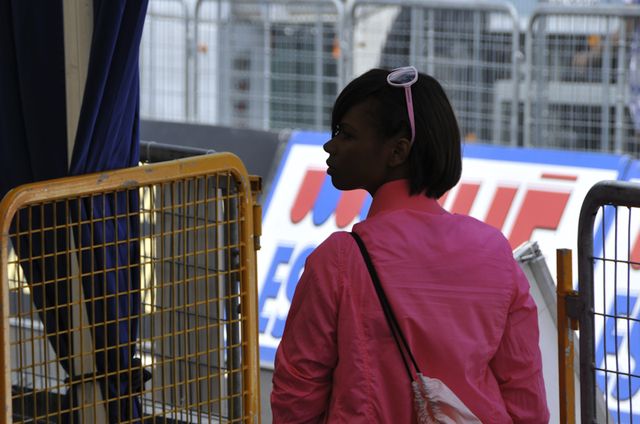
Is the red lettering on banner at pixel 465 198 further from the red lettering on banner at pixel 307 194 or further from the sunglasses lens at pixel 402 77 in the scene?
the sunglasses lens at pixel 402 77

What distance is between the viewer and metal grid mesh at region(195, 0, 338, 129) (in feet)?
32.4

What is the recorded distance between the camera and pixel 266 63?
402 inches

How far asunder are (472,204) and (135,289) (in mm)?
4227

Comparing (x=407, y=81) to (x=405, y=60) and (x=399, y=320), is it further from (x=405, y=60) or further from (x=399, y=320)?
(x=405, y=60)

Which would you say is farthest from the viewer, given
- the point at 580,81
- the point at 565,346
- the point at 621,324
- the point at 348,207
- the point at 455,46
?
the point at 455,46

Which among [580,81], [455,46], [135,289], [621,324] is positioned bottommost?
[621,324]

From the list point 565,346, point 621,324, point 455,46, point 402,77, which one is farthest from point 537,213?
point 402,77

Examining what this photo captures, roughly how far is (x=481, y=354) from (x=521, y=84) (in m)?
6.69

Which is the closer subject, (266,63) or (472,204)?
(472,204)

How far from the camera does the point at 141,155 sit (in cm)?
442

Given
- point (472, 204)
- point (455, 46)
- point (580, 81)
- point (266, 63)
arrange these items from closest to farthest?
point (472, 204), point (580, 81), point (455, 46), point (266, 63)

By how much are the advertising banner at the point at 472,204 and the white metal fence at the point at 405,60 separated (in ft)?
5.05

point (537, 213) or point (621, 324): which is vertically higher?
point (537, 213)

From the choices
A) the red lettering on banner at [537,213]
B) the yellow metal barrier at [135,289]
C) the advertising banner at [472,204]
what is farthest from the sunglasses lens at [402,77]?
the red lettering on banner at [537,213]
